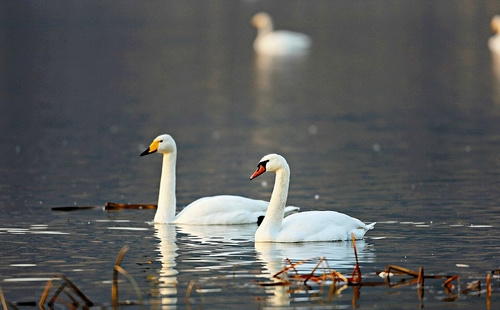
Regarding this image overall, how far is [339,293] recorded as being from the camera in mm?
10469

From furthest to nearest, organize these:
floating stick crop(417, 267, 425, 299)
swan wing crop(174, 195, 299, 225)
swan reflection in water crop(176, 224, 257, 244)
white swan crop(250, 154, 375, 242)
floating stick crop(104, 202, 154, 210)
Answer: floating stick crop(104, 202, 154, 210), swan wing crop(174, 195, 299, 225), swan reflection in water crop(176, 224, 257, 244), white swan crop(250, 154, 375, 242), floating stick crop(417, 267, 425, 299)

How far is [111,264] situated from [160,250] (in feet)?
3.44

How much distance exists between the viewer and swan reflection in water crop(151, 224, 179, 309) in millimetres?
10352

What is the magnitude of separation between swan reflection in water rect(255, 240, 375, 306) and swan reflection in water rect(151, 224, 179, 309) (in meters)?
0.89

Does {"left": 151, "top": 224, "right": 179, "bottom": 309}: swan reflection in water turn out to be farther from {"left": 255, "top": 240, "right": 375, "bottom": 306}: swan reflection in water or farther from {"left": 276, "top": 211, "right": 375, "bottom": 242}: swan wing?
{"left": 276, "top": 211, "right": 375, "bottom": 242}: swan wing

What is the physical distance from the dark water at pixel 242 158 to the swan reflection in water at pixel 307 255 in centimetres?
3

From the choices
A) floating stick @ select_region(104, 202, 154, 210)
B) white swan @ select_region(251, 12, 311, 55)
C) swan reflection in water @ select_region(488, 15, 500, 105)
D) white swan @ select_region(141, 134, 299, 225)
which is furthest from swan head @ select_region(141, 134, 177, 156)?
white swan @ select_region(251, 12, 311, 55)

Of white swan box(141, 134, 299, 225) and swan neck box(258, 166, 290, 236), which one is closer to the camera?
swan neck box(258, 166, 290, 236)

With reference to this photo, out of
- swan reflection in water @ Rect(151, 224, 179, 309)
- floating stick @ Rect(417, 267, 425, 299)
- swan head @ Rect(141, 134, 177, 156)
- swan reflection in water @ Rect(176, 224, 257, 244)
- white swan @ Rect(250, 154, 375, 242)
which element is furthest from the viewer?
swan head @ Rect(141, 134, 177, 156)

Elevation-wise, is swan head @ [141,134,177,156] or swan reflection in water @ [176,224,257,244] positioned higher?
swan head @ [141,134,177,156]

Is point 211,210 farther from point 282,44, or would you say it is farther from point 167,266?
point 282,44

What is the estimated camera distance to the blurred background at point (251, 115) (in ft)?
59.4

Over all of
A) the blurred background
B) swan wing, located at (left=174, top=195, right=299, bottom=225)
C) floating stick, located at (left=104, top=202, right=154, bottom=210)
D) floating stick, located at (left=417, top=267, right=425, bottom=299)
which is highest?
the blurred background

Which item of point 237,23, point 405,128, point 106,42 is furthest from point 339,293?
point 237,23
